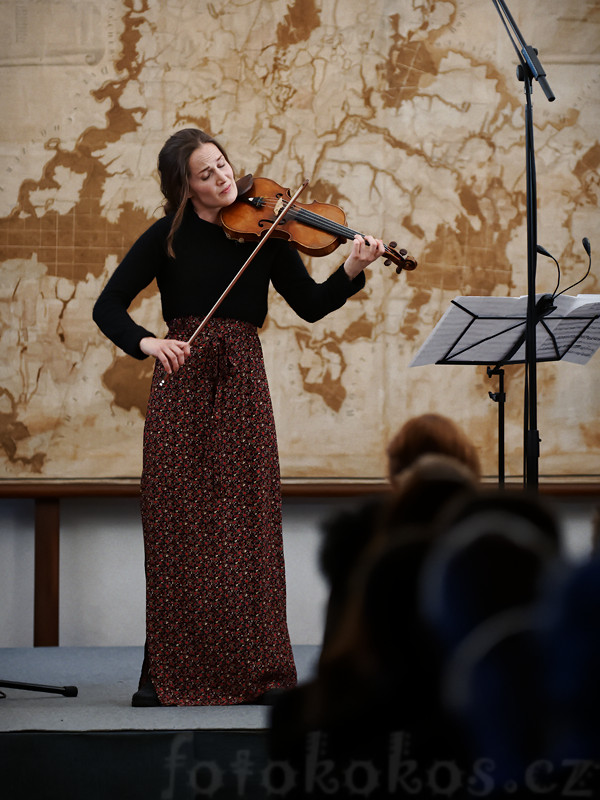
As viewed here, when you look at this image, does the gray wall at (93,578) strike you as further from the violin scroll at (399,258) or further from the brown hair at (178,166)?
the brown hair at (178,166)

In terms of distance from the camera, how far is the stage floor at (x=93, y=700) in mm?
2146

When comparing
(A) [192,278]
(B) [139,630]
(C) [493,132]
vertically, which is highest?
(C) [493,132]

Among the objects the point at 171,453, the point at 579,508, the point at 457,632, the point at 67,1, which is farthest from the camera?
the point at 67,1

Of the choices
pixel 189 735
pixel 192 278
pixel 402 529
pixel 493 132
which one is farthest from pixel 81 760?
pixel 493 132

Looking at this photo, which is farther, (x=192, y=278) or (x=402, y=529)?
(x=192, y=278)

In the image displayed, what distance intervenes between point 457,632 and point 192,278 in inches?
75.7

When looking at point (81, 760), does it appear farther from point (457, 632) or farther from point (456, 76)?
point (456, 76)

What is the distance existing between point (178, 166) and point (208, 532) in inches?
36.0

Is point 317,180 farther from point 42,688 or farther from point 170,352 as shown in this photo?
point 42,688

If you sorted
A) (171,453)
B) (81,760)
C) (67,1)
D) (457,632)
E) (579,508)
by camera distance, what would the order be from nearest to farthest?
1. (457,632)
2. (579,508)
3. (81,760)
4. (171,453)
5. (67,1)

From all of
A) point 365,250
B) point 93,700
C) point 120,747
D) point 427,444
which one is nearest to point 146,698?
point 93,700

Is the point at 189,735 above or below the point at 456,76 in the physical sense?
below

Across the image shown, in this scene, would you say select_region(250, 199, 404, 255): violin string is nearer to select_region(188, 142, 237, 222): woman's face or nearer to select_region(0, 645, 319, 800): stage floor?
select_region(188, 142, 237, 222): woman's face

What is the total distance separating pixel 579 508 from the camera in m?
0.95
